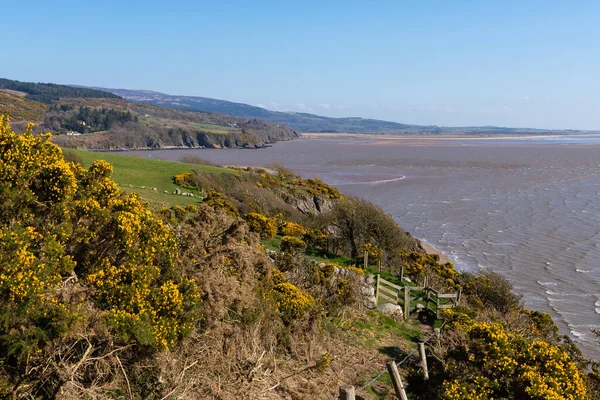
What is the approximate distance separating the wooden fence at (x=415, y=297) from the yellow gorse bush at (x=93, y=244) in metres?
9.17

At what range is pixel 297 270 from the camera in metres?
14.8

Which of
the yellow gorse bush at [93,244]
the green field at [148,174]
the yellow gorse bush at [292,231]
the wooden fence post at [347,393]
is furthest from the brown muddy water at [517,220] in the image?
the green field at [148,174]

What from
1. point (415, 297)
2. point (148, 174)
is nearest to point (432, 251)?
point (415, 297)

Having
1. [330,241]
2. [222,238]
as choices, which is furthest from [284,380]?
[330,241]

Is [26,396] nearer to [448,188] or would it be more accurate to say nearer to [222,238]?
[222,238]

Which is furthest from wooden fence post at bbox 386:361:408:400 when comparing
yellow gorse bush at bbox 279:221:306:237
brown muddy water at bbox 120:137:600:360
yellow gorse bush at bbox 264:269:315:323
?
yellow gorse bush at bbox 279:221:306:237

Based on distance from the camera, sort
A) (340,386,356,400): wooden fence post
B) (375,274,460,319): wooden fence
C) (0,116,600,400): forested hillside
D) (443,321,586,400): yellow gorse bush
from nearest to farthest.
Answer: (340,386,356,400): wooden fence post → (0,116,600,400): forested hillside → (443,321,586,400): yellow gorse bush → (375,274,460,319): wooden fence

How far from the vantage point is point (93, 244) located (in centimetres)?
845

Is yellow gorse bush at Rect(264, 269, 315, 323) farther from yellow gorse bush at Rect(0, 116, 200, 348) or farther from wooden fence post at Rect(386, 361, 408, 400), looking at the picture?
wooden fence post at Rect(386, 361, 408, 400)

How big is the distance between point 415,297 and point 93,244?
12.7 meters

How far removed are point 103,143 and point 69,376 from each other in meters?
132

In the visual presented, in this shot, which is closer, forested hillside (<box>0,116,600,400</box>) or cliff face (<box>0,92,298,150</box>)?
forested hillside (<box>0,116,600,400</box>)

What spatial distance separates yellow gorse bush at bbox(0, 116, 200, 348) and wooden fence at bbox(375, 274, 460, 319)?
9.17m

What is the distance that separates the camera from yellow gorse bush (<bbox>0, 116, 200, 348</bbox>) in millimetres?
7355
